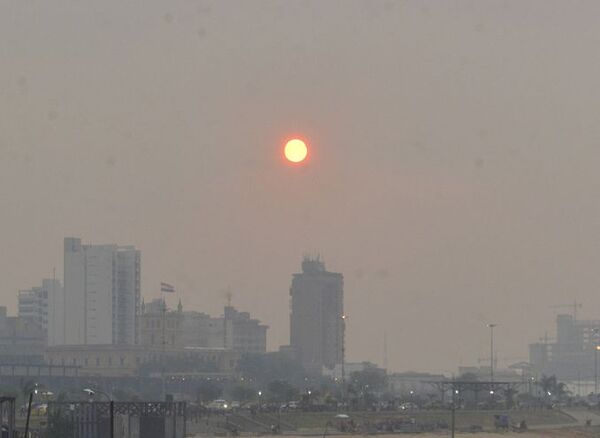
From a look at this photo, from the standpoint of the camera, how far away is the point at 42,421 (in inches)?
Result: 4186

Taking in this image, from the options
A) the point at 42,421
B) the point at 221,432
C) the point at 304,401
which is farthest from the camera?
the point at 304,401

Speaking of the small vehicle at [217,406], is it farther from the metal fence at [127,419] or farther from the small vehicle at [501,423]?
the metal fence at [127,419]

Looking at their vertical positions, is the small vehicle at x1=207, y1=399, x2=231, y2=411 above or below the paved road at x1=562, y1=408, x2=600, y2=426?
above

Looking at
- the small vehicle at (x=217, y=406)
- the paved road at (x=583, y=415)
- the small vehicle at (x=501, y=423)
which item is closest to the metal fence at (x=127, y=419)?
the small vehicle at (x=501, y=423)

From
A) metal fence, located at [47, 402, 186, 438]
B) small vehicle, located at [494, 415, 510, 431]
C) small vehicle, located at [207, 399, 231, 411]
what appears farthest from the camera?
small vehicle, located at [207, 399, 231, 411]

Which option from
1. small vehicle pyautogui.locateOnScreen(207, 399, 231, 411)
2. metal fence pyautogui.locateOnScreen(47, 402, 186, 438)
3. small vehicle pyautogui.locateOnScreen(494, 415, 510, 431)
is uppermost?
metal fence pyautogui.locateOnScreen(47, 402, 186, 438)

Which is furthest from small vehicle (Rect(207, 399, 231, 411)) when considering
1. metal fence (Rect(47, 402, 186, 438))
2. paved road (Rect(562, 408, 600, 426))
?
metal fence (Rect(47, 402, 186, 438))

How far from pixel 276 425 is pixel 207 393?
52710 mm

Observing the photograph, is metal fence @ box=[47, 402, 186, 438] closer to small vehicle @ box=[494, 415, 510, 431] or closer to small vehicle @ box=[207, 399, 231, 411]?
small vehicle @ box=[494, 415, 510, 431]

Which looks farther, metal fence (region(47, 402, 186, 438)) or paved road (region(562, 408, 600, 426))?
paved road (region(562, 408, 600, 426))

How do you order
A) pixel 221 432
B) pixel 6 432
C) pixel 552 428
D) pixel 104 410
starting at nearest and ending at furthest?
pixel 6 432
pixel 104 410
pixel 221 432
pixel 552 428

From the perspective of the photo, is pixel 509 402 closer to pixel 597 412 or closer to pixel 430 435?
pixel 597 412

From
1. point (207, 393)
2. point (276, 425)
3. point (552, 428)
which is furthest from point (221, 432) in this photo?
point (207, 393)

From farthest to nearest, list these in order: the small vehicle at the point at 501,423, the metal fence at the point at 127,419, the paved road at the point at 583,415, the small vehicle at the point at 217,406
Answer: the paved road at the point at 583,415
the small vehicle at the point at 217,406
the small vehicle at the point at 501,423
the metal fence at the point at 127,419
